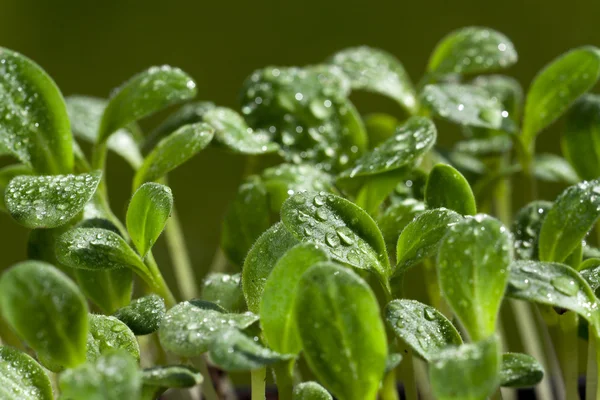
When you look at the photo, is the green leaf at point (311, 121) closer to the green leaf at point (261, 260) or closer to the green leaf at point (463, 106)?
the green leaf at point (463, 106)

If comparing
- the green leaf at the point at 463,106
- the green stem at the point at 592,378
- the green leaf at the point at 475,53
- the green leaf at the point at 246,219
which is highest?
the green leaf at the point at 475,53

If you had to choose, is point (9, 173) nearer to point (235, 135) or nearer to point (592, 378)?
point (235, 135)

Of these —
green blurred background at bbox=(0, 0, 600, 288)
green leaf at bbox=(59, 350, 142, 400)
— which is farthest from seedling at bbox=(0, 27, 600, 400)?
green blurred background at bbox=(0, 0, 600, 288)

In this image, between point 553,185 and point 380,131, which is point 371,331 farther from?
point 553,185

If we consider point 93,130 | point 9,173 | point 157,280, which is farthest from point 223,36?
point 157,280

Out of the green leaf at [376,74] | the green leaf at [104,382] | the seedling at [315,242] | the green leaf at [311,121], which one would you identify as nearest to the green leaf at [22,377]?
the seedling at [315,242]

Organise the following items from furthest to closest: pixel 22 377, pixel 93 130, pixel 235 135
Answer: pixel 93 130, pixel 235 135, pixel 22 377

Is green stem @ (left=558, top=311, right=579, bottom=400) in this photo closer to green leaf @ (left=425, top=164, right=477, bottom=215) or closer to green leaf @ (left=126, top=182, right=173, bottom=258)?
green leaf @ (left=425, top=164, right=477, bottom=215)
